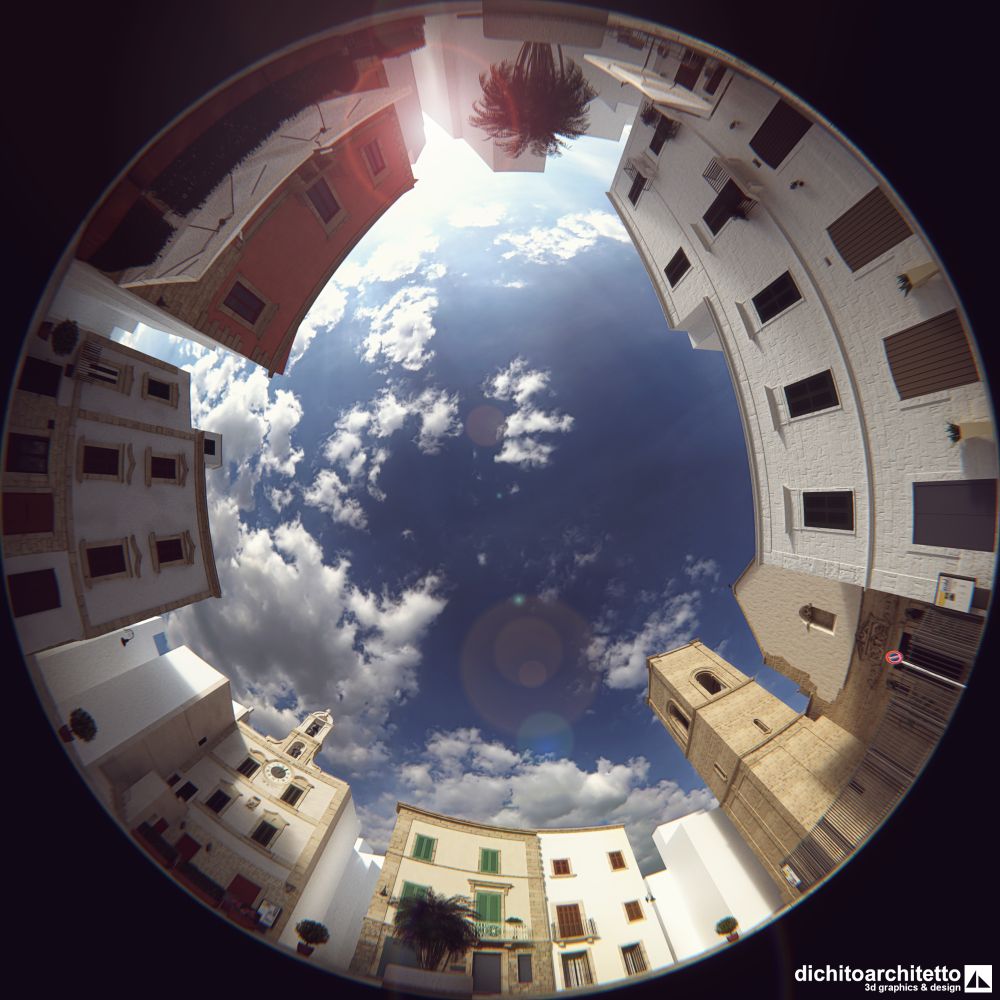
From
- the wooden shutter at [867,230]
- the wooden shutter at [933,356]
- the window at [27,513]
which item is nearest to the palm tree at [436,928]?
the window at [27,513]

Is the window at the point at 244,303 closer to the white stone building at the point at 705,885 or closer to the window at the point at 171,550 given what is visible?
the window at the point at 171,550

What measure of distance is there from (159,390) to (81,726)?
8.47 m

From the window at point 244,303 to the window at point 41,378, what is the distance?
4195 millimetres

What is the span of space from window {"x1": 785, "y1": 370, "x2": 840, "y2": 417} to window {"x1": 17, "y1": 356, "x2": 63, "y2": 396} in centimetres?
1302

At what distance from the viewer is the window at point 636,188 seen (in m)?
9.75

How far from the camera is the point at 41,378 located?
4.87 meters

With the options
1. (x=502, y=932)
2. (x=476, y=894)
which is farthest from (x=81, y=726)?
(x=502, y=932)

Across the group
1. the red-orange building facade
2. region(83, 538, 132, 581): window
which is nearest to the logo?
the red-orange building facade

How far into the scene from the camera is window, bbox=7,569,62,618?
6.25m

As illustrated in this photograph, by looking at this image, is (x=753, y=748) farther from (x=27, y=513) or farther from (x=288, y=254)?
(x=288, y=254)

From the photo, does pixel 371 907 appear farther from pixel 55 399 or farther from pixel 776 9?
pixel 776 9

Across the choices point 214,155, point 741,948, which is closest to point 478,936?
point 741,948

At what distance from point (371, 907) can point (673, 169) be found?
1741cm

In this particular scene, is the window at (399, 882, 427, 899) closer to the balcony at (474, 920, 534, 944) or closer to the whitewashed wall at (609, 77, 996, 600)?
the balcony at (474, 920, 534, 944)
